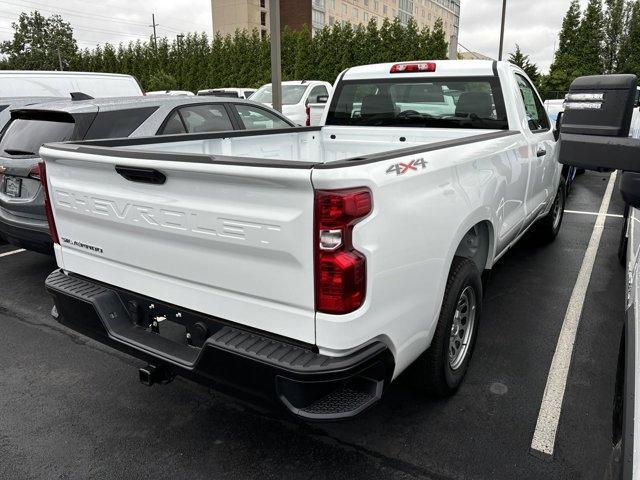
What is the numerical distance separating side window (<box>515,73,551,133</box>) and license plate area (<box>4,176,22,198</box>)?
4.65 metres

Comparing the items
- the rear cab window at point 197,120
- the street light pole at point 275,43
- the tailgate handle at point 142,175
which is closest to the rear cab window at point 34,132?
the rear cab window at point 197,120

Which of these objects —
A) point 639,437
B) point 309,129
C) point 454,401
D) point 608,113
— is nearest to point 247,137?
point 309,129

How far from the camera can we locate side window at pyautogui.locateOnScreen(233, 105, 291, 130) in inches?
243

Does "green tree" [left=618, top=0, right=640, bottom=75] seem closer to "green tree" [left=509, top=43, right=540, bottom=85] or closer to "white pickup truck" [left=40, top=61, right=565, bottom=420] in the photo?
"green tree" [left=509, top=43, right=540, bottom=85]

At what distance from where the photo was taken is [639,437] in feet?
4.65

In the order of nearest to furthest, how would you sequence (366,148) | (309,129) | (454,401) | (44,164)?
(44,164), (454,401), (366,148), (309,129)

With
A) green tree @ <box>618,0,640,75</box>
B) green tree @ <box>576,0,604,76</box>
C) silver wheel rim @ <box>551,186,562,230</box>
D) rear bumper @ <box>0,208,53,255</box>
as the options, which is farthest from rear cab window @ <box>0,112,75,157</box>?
green tree @ <box>618,0,640,75</box>

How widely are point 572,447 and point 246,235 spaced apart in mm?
2001

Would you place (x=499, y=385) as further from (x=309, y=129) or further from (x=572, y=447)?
(x=309, y=129)

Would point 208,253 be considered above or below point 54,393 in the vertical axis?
above

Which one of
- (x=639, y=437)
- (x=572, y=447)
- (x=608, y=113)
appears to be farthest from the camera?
(x=572, y=447)

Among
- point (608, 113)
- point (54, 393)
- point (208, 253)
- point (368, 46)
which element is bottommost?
point (54, 393)

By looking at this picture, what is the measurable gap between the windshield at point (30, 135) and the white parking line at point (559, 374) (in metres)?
4.39

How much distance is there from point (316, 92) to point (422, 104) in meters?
12.2
